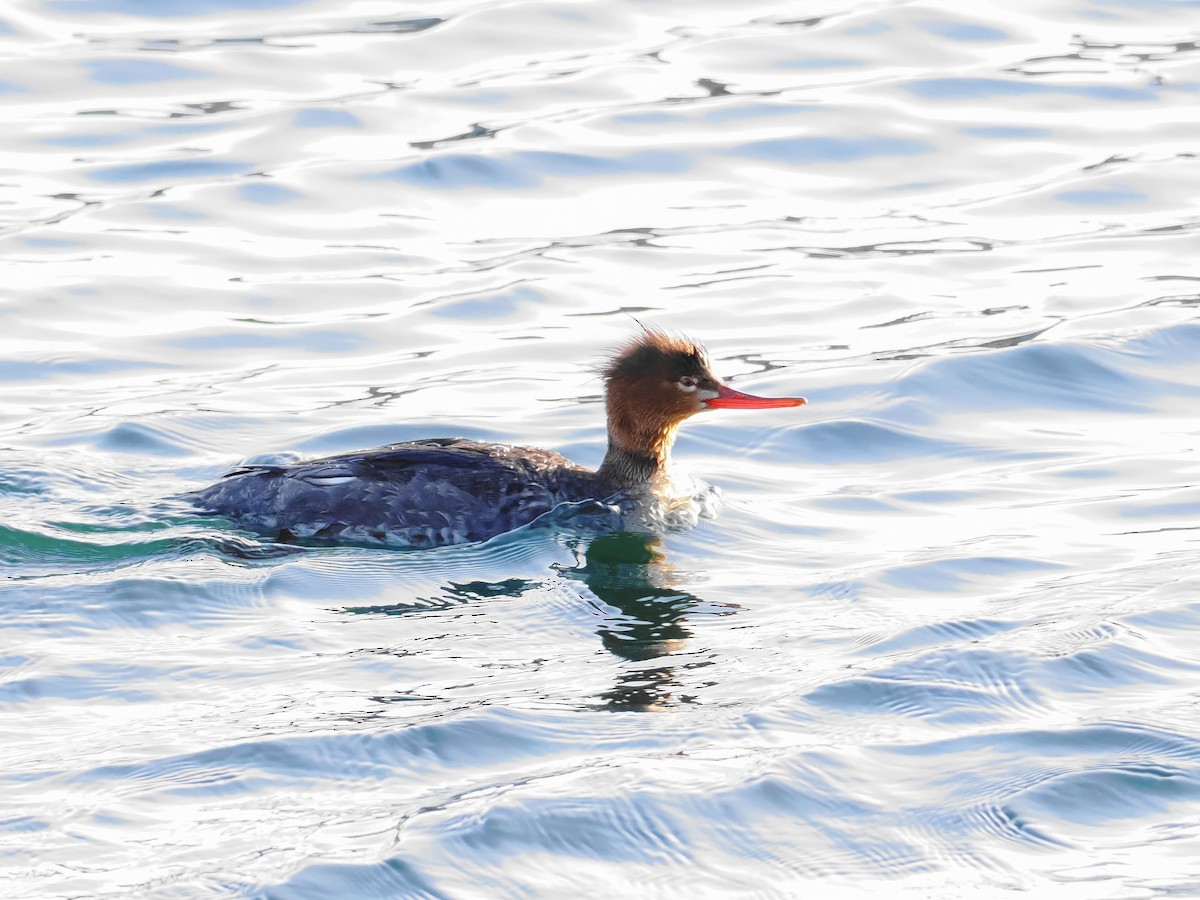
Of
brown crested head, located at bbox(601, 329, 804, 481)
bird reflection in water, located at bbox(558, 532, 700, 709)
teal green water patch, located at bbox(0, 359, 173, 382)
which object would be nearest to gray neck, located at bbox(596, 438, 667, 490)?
brown crested head, located at bbox(601, 329, 804, 481)

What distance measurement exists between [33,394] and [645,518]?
4246 millimetres

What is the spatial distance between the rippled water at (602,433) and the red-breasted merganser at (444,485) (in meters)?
0.26

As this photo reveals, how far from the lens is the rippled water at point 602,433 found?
646 cm

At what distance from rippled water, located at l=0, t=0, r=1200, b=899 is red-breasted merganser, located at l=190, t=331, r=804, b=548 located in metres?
0.26

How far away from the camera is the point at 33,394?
1184 centimetres

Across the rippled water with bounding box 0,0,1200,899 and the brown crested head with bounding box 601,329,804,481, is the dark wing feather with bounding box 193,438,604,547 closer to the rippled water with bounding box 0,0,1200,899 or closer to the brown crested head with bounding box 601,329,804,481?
the rippled water with bounding box 0,0,1200,899

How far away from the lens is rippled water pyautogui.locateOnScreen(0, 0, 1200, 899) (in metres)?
6.46

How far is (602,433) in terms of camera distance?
11.7 metres

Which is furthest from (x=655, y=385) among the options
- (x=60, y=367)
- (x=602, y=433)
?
(x=60, y=367)

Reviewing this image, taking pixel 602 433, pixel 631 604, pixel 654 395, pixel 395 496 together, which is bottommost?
pixel 602 433

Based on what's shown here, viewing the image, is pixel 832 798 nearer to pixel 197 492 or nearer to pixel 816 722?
pixel 816 722

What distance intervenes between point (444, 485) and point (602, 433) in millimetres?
2101

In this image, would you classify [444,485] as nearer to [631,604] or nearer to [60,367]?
[631,604]

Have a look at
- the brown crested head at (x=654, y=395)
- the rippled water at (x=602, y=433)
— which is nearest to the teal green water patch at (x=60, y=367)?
the rippled water at (x=602, y=433)
